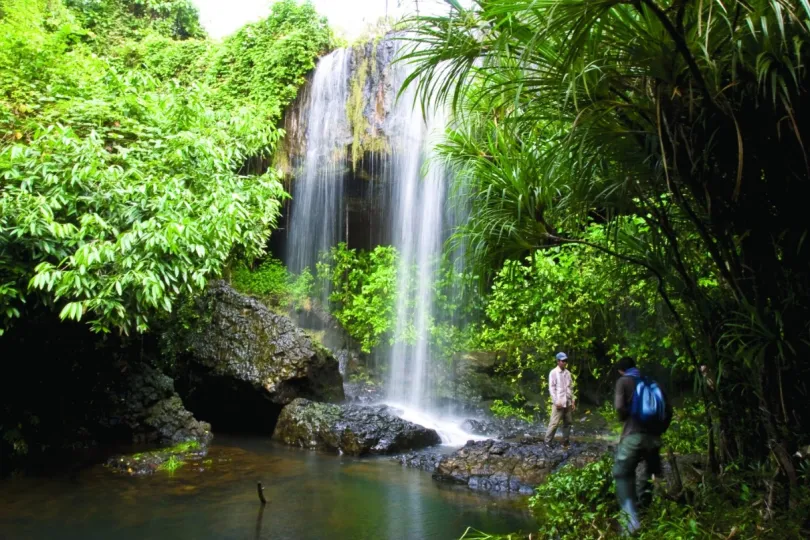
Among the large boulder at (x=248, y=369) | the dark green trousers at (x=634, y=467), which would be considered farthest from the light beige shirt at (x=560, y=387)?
the large boulder at (x=248, y=369)

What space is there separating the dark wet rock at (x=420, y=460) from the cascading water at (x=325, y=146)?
7966 mm

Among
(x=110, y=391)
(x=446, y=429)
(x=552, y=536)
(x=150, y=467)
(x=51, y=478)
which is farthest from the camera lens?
(x=446, y=429)

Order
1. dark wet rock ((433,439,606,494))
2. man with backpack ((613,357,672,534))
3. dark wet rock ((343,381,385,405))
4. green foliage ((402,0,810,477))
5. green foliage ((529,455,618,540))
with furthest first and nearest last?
dark wet rock ((343,381,385,405)) < dark wet rock ((433,439,606,494)) < man with backpack ((613,357,672,534)) < green foliage ((529,455,618,540)) < green foliage ((402,0,810,477))

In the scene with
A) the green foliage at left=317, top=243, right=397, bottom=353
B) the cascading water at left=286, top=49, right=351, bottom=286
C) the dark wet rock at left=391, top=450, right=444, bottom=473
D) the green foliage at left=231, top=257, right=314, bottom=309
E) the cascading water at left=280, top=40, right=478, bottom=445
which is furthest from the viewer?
the green foliage at left=231, top=257, right=314, bottom=309

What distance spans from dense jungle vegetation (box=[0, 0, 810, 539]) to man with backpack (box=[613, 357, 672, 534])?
164mm

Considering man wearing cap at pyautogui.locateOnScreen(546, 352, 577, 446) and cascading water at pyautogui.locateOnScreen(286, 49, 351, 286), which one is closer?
man wearing cap at pyautogui.locateOnScreen(546, 352, 577, 446)

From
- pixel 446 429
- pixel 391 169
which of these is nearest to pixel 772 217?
pixel 446 429

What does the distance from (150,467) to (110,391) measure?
2.13 meters

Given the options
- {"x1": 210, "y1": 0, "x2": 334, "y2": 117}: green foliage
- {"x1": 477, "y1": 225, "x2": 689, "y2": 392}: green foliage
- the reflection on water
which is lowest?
the reflection on water

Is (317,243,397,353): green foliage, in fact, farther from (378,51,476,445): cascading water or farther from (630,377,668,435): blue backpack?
(630,377,668,435): blue backpack

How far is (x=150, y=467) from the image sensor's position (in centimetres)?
751

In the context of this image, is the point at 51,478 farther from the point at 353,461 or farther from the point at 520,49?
the point at 520,49

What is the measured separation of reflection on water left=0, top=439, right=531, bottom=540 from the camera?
552 cm

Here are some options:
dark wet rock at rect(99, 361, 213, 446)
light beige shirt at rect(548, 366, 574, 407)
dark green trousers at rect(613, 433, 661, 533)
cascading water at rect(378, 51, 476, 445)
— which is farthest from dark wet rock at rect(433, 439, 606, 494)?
cascading water at rect(378, 51, 476, 445)
